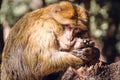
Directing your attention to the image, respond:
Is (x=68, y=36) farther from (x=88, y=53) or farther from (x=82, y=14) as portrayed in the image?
(x=82, y=14)

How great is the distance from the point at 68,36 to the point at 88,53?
308 mm

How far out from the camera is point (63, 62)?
209 inches

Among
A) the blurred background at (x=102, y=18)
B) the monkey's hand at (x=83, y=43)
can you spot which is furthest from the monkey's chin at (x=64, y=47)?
the blurred background at (x=102, y=18)

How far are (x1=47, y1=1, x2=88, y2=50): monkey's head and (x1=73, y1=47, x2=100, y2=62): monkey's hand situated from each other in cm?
13

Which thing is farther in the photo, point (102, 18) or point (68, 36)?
point (102, 18)

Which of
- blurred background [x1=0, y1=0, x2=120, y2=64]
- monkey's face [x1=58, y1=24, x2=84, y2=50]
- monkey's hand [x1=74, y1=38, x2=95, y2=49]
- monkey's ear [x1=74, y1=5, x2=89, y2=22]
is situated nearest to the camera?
monkey's hand [x1=74, y1=38, x2=95, y2=49]

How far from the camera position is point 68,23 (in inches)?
210

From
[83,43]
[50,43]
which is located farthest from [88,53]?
[50,43]

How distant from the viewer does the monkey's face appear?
5215 millimetres

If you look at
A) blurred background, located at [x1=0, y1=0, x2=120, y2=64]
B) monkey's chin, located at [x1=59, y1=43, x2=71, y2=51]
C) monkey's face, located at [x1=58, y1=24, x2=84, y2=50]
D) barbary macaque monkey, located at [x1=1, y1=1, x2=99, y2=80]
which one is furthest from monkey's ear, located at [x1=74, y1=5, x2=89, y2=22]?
blurred background, located at [x1=0, y1=0, x2=120, y2=64]

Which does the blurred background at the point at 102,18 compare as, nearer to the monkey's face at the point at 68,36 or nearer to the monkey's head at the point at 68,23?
the monkey's head at the point at 68,23

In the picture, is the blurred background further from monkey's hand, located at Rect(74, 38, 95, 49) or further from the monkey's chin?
monkey's hand, located at Rect(74, 38, 95, 49)

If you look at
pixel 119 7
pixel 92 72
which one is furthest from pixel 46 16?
pixel 119 7

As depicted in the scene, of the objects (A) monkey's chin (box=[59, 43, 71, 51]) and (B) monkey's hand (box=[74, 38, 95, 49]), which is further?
(A) monkey's chin (box=[59, 43, 71, 51])
